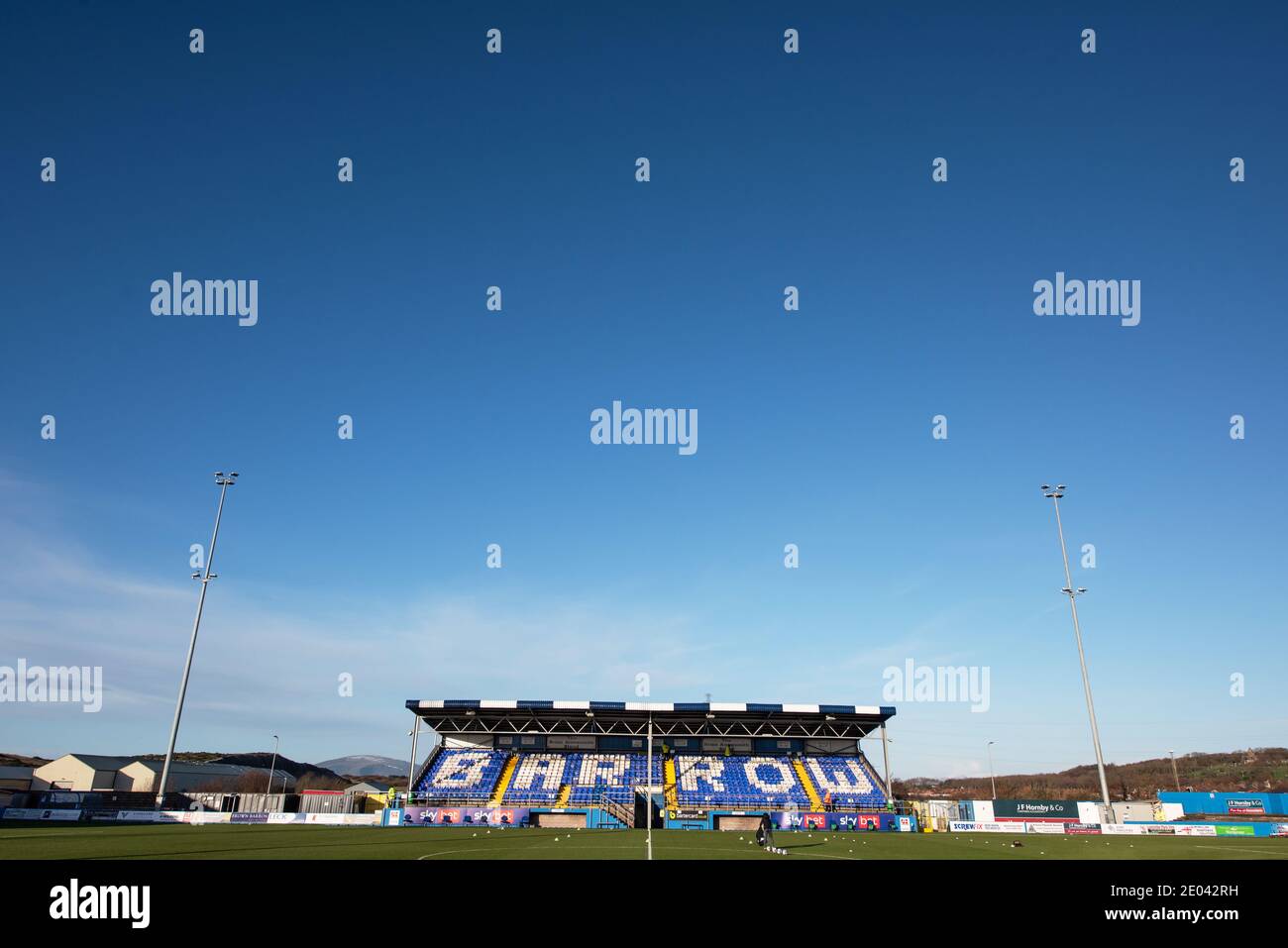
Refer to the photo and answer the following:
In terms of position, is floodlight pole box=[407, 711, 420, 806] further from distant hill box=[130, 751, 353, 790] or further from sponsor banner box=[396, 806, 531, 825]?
distant hill box=[130, 751, 353, 790]

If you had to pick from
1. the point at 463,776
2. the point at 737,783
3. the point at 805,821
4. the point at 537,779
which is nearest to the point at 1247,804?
the point at 805,821

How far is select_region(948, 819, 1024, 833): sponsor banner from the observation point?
53.7 m

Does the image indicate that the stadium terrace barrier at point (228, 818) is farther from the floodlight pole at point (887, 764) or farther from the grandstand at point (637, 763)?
the floodlight pole at point (887, 764)

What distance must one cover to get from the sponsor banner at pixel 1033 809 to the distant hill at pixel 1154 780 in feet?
190

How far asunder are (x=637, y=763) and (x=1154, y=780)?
414 ft

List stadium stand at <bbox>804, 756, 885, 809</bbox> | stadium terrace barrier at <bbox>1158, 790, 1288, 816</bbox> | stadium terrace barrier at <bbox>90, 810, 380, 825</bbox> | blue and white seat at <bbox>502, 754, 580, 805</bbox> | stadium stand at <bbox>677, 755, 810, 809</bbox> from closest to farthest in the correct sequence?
stadium terrace barrier at <bbox>90, 810, 380, 825</bbox> < stadium terrace barrier at <bbox>1158, 790, 1288, 816</bbox> < stadium stand at <bbox>677, 755, 810, 809</bbox> < stadium stand at <bbox>804, 756, 885, 809</bbox> < blue and white seat at <bbox>502, 754, 580, 805</bbox>

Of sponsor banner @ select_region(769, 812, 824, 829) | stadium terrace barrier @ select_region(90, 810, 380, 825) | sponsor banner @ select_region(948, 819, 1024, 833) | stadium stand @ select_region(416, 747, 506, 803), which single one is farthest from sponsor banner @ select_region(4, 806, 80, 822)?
sponsor banner @ select_region(948, 819, 1024, 833)

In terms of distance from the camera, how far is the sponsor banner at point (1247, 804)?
6062cm

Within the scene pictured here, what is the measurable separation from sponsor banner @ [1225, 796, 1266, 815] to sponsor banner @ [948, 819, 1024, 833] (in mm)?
22623

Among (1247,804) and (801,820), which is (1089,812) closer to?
(1247,804)
